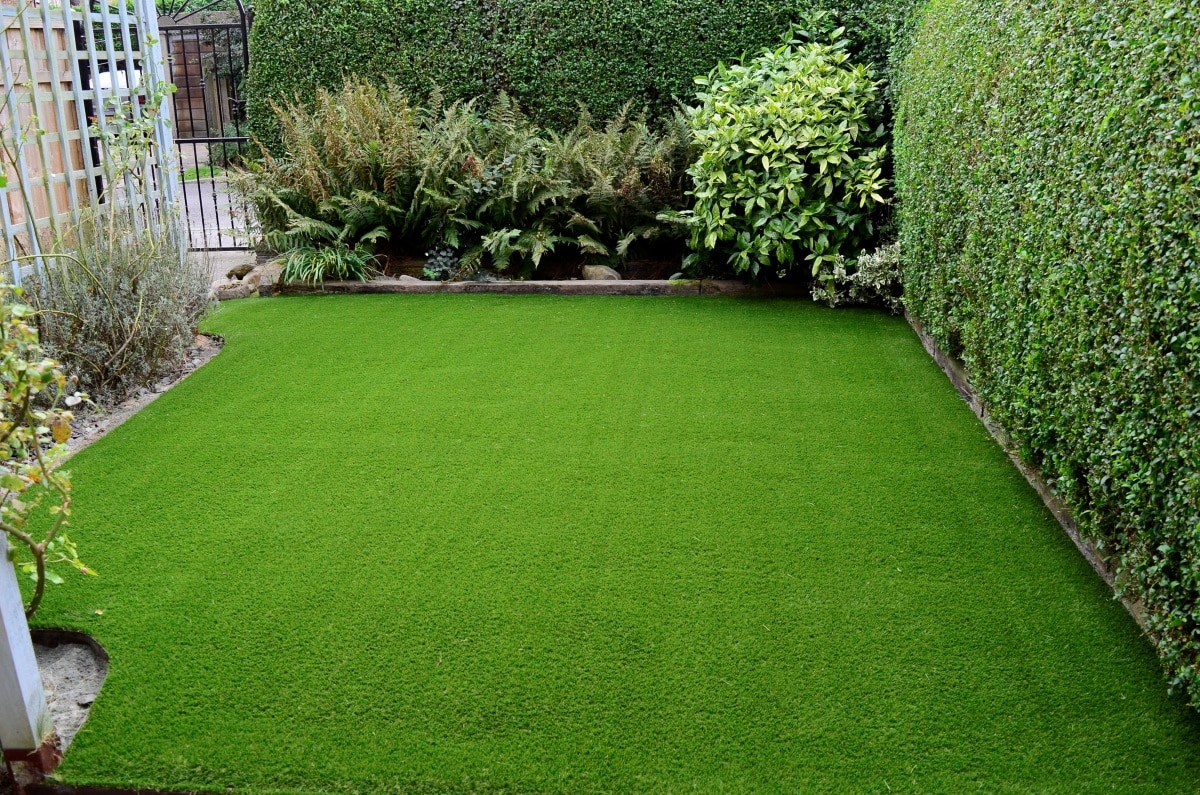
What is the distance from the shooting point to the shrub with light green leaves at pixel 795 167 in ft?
22.0

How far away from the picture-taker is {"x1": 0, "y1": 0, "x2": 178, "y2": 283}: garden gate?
4469mm

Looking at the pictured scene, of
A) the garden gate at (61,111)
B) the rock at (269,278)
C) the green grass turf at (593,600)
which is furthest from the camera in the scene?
the rock at (269,278)

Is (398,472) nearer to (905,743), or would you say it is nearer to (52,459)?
(52,459)

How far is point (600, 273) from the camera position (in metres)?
7.66

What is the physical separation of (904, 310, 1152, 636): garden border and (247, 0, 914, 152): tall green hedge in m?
3.71

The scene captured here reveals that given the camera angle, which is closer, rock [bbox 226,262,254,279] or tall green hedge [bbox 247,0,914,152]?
rock [bbox 226,262,254,279]

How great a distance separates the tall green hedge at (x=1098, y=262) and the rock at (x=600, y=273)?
3.42 metres

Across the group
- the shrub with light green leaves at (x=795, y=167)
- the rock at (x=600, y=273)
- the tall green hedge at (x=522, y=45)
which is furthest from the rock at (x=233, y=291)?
the shrub with light green leaves at (x=795, y=167)

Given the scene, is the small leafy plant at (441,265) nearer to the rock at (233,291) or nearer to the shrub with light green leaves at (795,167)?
the rock at (233,291)

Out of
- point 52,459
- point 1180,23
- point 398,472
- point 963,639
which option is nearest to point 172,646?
point 52,459

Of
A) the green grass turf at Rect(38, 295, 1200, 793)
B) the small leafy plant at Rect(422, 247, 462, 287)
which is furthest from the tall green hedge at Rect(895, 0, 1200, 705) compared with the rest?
the small leafy plant at Rect(422, 247, 462, 287)

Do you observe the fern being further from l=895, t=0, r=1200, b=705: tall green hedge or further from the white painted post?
the white painted post

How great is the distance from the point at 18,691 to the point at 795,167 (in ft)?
18.9

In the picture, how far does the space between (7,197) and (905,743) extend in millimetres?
4632
